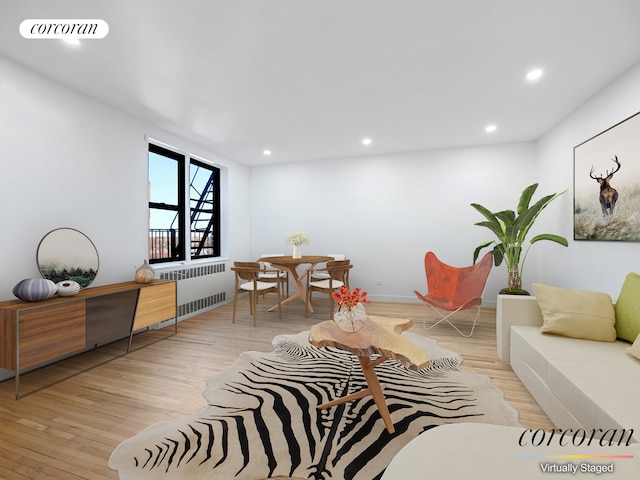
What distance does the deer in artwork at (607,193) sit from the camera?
277 cm

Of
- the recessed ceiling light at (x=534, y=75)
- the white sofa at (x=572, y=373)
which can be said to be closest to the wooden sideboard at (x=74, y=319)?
the white sofa at (x=572, y=373)

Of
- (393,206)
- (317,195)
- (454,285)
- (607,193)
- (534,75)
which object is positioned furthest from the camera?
(317,195)

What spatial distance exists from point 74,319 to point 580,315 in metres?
4.23

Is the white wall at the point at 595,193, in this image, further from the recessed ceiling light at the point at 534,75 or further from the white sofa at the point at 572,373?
the white sofa at the point at 572,373

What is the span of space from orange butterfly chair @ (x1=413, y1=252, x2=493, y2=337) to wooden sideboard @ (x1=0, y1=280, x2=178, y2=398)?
334 centimetres

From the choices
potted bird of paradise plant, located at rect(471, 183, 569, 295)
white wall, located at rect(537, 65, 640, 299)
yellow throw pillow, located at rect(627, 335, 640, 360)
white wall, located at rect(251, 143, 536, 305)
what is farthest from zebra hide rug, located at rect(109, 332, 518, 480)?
white wall, located at rect(251, 143, 536, 305)

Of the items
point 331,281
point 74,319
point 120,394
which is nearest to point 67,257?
point 74,319

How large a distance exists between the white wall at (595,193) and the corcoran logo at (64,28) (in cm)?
442

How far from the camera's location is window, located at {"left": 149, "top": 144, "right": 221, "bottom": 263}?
432 centimetres

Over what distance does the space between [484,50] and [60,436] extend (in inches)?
162

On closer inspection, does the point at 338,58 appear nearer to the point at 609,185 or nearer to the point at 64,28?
the point at 64,28

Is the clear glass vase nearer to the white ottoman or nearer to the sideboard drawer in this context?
the white ottoman

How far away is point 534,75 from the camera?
2.75 metres

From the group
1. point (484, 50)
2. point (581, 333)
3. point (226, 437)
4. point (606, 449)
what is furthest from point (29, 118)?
point (581, 333)
